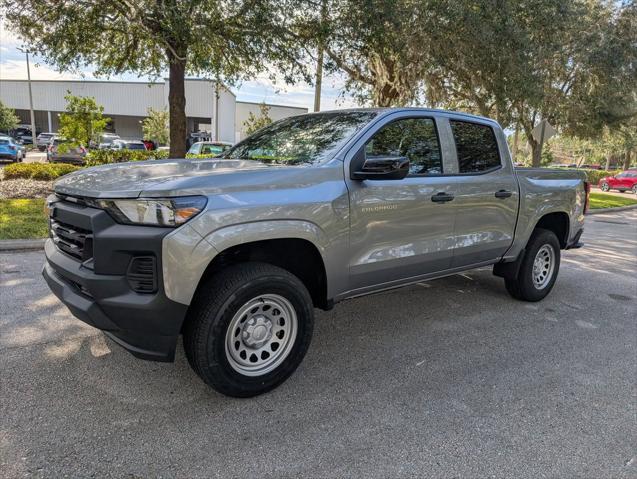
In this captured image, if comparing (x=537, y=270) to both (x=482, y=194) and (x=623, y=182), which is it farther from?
(x=623, y=182)

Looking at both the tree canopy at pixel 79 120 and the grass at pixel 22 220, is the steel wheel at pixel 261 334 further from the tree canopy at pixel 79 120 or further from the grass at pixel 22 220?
the tree canopy at pixel 79 120

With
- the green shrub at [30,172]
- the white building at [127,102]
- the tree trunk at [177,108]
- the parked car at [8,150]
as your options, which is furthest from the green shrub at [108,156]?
the white building at [127,102]

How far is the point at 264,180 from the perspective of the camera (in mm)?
3020

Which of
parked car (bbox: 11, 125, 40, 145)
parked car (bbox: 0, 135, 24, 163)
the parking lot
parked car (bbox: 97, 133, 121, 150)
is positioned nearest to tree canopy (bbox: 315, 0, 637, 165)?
the parking lot

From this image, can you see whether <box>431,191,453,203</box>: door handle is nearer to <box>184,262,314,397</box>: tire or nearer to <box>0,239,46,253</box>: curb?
<box>184,262,314,397</box>: tire

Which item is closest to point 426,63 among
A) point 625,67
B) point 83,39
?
point 83,39

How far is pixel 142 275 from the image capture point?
8.68 feet

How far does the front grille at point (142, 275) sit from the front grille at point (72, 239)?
0.35 metres

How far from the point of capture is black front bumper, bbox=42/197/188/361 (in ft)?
8.56

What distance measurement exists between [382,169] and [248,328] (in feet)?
4.64

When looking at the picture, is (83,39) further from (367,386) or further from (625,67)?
(625,67)

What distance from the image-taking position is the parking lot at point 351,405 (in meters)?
2.50

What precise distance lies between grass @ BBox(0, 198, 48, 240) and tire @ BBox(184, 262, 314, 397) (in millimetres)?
5158

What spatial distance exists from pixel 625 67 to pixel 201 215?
21.1 m
